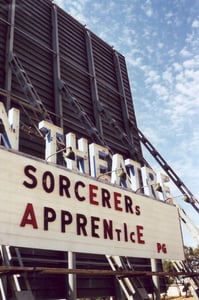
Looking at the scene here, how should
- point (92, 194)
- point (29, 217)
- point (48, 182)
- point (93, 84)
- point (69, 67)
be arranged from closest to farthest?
point (29, 217) < point (48, 182) < point (92, 194) < point (69, 67) < point (93, 84)

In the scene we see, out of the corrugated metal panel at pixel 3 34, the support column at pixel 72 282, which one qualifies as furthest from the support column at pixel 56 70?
the support column at pixel 72 282

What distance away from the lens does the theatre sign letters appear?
7441mm

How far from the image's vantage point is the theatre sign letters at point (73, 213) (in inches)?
293

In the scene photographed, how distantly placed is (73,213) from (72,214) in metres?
0.05

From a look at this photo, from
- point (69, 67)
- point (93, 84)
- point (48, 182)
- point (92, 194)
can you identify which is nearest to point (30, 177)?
point (48, 182)

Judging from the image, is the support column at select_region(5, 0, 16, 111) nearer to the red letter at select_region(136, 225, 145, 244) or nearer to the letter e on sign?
the red letter at select_region(136, 225, 145, 244)

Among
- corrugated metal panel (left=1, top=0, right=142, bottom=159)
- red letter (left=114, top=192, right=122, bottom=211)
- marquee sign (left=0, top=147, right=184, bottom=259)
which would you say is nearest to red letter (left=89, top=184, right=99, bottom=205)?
marquee sign (left=0, top=147, right=184, bottom=259)

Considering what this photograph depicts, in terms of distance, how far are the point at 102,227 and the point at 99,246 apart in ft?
1.86

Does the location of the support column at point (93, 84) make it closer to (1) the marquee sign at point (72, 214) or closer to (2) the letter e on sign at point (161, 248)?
(1) the marquee sign at point (72, 214)

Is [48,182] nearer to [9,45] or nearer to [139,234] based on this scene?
[139,234]

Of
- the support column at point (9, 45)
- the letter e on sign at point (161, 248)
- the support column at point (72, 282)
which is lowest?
the support column at point (72, 282)

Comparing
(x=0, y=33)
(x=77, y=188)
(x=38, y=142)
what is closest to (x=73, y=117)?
(x=38, y=142)

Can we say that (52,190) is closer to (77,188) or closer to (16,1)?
(77,188)

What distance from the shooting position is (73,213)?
28.5 ft
